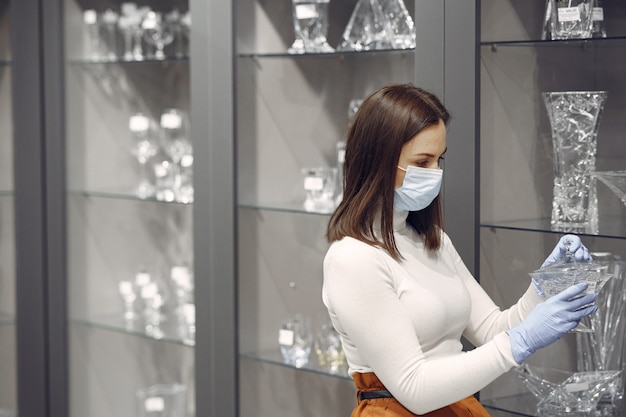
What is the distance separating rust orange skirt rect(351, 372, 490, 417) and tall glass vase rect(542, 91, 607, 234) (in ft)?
1.46

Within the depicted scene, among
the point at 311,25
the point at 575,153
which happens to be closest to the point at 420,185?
the point at 575,153

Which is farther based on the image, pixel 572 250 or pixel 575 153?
pixel 575 153

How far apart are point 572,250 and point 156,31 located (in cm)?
183

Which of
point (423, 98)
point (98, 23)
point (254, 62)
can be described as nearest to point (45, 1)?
point (98, 23)

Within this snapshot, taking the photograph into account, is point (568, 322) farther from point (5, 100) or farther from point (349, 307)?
point (5, 100)

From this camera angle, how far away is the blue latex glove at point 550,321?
1.81m

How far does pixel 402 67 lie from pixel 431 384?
1017mm

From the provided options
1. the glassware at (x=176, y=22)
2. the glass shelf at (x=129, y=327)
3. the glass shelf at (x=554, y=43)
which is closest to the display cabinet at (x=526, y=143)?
the glass shelf at (x=554, y=43)

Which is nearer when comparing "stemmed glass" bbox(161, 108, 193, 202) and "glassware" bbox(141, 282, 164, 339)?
"stemmed glass" bbox(161, 108, 193, 202)

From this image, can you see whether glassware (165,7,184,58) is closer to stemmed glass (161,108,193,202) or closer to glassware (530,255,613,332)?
stemmed glass (161,108,193,202)

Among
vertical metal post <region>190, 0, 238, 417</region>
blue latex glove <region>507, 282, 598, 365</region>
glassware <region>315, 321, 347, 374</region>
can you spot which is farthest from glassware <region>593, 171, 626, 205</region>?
vertical metal post <region>190, 0, 238, 417</region>

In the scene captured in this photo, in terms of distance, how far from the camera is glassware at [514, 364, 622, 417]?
2135mm

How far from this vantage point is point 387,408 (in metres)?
2.00

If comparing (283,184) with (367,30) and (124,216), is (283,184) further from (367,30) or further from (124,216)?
(124,216)
